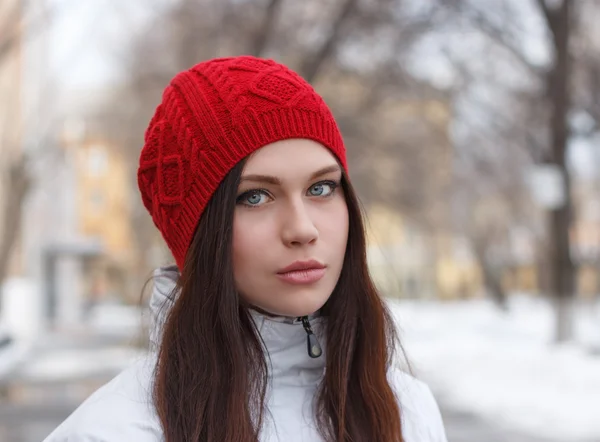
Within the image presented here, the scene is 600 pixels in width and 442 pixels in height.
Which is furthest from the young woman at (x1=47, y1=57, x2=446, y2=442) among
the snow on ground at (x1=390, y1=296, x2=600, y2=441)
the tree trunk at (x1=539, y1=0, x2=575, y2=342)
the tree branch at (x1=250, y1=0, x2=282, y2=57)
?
the tree trunk at (x1=539, y1=0, x2=575, y2=342)

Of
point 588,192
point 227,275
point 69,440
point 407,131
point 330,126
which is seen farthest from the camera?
point 588,192

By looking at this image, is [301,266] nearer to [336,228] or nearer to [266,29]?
[336,228]

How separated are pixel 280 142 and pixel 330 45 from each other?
389 inches

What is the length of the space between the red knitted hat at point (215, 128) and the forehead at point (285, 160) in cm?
2

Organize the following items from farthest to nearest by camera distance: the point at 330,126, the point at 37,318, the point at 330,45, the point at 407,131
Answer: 1. the point at 407,131
2. the point at 37,318
3. the point at 330,45
4. the point at 330,126

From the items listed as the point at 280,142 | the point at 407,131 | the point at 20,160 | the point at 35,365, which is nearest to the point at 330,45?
the point at 20,160

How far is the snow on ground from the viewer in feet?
24.2

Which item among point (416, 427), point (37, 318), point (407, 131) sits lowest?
point (37, 318)

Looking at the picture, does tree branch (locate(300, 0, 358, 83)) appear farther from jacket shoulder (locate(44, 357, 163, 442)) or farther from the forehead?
jacket shoulder (locate(44, 357, 163, 442))

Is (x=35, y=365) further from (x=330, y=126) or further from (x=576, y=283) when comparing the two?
(x=330, y=126)

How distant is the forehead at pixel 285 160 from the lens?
165 cm

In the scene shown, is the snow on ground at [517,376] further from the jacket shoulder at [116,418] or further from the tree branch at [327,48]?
the tree branch at [327,48]

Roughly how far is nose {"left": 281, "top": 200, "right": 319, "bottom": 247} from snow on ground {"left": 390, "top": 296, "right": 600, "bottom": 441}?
189 cm

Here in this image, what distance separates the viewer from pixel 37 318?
17.6m
